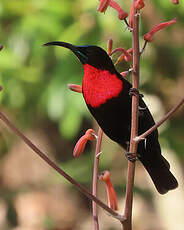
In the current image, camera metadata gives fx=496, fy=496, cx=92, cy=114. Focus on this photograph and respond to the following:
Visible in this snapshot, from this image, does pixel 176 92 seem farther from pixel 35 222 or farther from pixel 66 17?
pixel 35 222

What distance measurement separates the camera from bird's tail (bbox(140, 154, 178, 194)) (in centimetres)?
166

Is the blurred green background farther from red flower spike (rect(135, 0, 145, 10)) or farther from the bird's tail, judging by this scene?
red flower spike (rect(135, 0, 145, 10))

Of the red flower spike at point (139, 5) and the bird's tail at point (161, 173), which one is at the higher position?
the red flower spike at point (139, 5)

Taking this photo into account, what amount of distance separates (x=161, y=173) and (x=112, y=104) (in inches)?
13.2

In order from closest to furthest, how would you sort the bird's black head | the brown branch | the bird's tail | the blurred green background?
1. the brown branch
2. the bird's black head
3. the bird's tail
4. the blurred green background

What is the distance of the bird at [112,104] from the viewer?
142 centimetres

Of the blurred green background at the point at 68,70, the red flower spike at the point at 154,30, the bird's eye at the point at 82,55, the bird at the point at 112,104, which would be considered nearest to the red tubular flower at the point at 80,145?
the bird at the point at 112,104

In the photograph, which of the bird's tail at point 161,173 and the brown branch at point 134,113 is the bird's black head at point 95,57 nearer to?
the brown branch at point 134,113

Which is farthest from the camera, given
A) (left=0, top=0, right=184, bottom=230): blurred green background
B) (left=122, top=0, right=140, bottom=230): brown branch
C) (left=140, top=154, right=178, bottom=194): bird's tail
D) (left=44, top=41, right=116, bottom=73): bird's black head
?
(left=0, top=0, right=184, bottom=230): blurred green background

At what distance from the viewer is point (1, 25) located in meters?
3.32

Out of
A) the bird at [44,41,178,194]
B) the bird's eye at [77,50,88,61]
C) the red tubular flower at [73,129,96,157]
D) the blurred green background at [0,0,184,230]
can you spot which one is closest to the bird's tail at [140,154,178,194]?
the bird at [44,41,178,194]

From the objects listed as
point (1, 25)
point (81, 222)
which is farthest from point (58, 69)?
point (81, 222)

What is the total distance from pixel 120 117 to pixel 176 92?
2506mm

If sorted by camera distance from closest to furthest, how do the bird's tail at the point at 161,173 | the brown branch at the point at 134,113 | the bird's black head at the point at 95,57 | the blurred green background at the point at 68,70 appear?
the brown branch at the point at 134,113, the bird's black head at the point at 95,57, the bird's tail at the point at 161,173, the blurred green background at the point at 68,70
